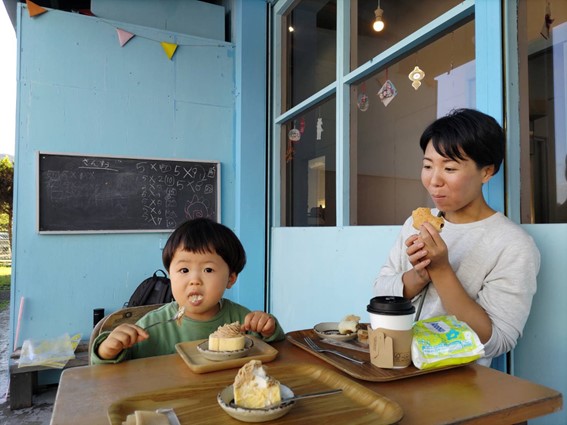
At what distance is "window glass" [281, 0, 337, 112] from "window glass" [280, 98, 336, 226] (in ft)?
0.72

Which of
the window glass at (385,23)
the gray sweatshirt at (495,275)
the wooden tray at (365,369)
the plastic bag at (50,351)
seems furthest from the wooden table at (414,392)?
the plastic bag at (50,351)

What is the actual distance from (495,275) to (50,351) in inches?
121

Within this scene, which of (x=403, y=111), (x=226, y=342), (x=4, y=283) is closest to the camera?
(x=226, y=342)

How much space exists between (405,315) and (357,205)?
5.66 feet

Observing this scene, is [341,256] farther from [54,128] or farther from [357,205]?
[54,128]

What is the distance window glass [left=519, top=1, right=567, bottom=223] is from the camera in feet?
4.91

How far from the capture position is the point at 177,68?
139 inches

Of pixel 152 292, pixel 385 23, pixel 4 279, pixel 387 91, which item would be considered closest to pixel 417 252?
pixel 387 91

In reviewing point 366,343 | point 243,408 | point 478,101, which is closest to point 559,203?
point 478,101

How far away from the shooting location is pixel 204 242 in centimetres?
133

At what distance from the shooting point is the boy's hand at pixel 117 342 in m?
1.00

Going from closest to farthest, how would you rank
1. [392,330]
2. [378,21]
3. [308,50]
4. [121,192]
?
1. [392,330]
2. [378,21]
3. [121,192]
4. [308,50]

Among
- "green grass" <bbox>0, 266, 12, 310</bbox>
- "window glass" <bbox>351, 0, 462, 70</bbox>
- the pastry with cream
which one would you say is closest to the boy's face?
the pastry with cream

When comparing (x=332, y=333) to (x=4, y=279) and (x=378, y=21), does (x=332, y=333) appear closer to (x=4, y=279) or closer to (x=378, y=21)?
(x=378, y=21)
